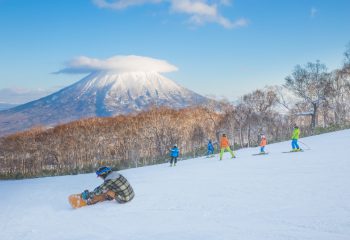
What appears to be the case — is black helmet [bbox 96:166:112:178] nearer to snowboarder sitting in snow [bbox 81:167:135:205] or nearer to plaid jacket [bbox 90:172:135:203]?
snowboarder sitting in snow [bbox 81:167:135:205]

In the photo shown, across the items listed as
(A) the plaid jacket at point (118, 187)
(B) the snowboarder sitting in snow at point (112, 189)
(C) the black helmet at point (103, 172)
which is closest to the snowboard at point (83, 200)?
(B) the snowboarder sitting in snow at point (112, 189)

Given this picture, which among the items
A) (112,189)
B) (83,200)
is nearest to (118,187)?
(112,189)

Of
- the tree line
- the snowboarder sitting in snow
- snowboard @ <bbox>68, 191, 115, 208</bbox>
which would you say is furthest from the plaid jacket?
the tree line

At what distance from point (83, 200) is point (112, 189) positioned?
1017 mm

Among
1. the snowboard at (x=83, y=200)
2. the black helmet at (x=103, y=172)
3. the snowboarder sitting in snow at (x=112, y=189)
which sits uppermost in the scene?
the black helmet at (x=103, y=172)

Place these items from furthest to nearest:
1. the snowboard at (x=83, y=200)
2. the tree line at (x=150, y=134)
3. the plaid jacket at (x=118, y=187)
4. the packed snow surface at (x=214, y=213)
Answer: the tree line at (x=150, y=134)
the snowboard at (x=83, y=200)
the plaid jacket at (x=118, y=187)
the packed snow surface at (x=214, y=213)

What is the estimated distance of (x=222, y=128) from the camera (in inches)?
2372

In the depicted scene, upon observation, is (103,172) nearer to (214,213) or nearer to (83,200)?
(83,200)

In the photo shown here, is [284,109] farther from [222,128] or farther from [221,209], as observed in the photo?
[221,209]

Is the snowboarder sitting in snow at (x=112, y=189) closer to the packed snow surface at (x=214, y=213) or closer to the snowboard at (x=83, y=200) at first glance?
the snowboard at (x=83, y=200)

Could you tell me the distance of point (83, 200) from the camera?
933 cm

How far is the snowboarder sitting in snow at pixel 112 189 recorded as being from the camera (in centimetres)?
897

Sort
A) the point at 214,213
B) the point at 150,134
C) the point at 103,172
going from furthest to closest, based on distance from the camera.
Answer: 1. the point at 150,134
2. the point at 103,172
3. the point at 214,213

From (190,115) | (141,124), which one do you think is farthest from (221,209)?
(190,115)
